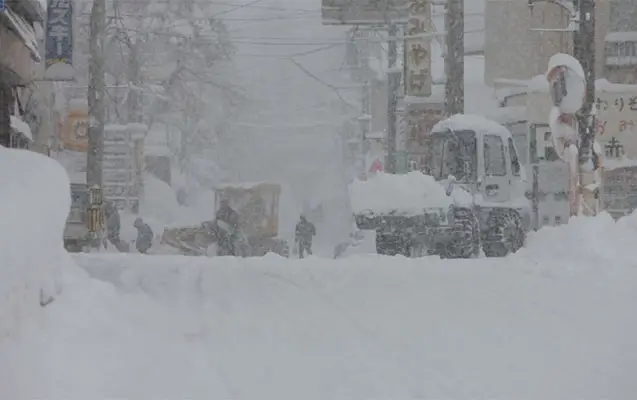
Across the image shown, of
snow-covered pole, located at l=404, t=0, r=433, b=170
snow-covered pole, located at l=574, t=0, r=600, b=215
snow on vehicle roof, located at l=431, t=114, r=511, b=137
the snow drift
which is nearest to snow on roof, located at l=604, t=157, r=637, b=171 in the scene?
snow-covered pole, located at l=404, t=0, r=433, b=170

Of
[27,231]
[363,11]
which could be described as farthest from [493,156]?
[27,231]

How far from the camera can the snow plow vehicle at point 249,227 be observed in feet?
99.7

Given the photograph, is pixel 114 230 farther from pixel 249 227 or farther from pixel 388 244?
pixel 388 244

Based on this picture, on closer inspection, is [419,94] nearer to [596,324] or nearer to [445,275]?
[445,275]

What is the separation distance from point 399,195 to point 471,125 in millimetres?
2907

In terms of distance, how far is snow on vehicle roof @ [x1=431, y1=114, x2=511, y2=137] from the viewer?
22.0 metres

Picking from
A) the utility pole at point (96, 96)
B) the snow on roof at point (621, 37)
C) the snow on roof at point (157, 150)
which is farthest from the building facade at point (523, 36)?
the snow on roof at point (157, 150)

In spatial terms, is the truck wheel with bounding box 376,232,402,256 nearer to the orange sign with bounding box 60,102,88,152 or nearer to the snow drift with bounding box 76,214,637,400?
the snow drift with bounding box 76,214,637,400

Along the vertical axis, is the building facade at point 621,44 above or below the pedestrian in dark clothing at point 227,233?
above

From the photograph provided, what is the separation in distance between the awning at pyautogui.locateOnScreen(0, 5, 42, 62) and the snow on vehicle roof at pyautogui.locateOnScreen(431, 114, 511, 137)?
871 centimetres

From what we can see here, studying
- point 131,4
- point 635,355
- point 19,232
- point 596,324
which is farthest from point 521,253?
point 131,4

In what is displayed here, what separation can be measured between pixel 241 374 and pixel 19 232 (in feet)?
6.91

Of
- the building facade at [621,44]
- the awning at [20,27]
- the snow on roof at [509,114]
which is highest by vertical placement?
the building facade at [621,44]

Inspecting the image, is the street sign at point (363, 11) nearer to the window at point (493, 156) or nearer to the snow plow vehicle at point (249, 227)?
the window at point (493, 156)
